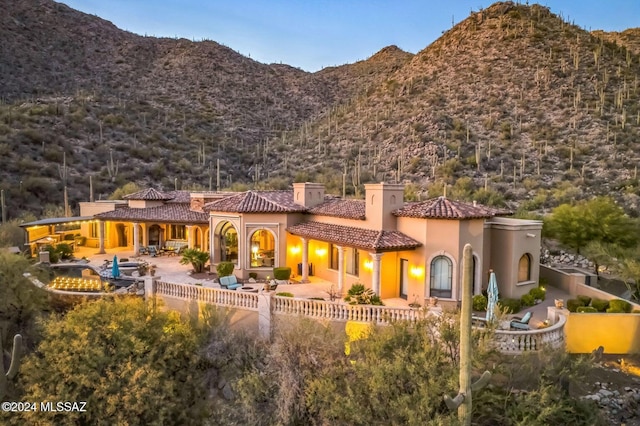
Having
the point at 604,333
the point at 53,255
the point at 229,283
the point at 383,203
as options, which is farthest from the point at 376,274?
the point at 53,255

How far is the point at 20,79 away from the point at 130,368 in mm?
73355

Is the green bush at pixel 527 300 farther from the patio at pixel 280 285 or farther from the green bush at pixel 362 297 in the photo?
the green bush at pixel 362 297

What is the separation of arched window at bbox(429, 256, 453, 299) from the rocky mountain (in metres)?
23.7

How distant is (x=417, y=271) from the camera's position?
68.8ft

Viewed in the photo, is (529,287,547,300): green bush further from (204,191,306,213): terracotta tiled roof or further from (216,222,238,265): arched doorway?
(216,222,238,265): arched doorway

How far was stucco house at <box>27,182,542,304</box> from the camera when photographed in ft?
67.3

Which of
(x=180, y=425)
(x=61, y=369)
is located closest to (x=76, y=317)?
(x=61, y=369)

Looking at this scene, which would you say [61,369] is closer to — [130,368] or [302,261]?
[130,368]

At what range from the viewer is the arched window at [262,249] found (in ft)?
86.8

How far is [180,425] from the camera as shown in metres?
15.8

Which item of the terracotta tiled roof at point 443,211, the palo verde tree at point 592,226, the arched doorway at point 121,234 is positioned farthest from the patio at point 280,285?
the palo verde tree at point 592,226

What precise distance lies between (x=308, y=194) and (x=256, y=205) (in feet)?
11.2

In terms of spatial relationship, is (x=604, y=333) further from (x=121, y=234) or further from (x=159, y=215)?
(x=121, y=234)

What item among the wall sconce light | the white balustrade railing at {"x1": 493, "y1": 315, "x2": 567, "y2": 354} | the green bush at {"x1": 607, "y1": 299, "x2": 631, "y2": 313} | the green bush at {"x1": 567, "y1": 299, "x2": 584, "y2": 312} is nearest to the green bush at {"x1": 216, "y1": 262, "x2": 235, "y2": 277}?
the wall sconce light
